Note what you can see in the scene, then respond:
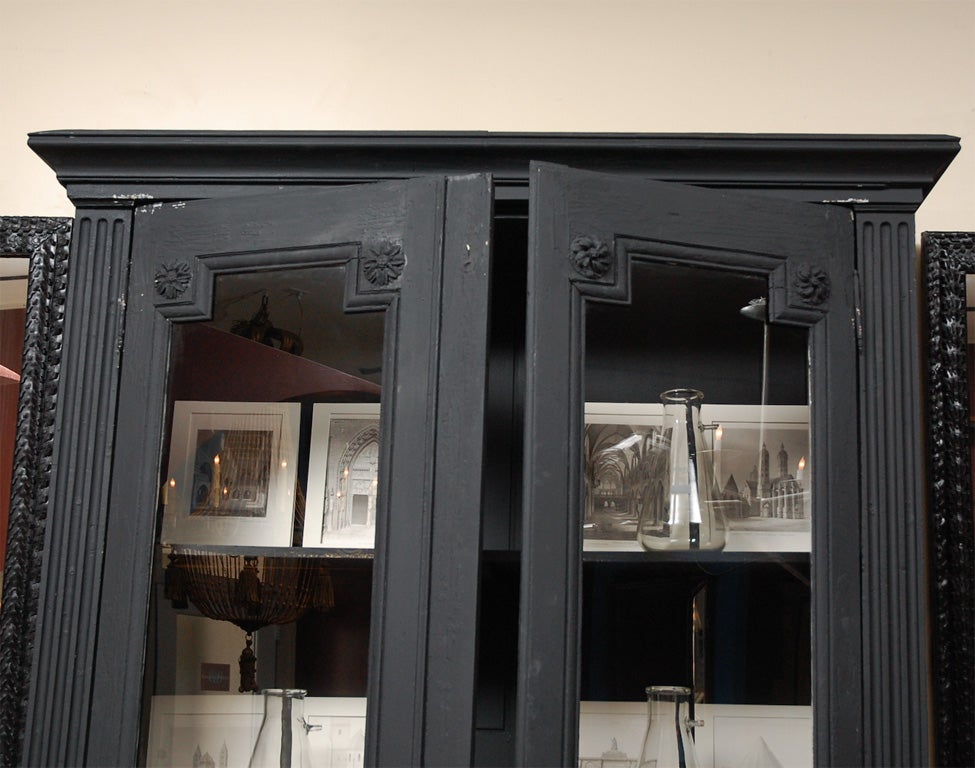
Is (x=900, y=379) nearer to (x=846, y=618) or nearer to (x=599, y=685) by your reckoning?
(x=846, y=618)

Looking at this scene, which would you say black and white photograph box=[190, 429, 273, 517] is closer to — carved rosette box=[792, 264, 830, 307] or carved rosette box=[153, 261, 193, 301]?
carved rosette box=[153, 261, 193, 301]

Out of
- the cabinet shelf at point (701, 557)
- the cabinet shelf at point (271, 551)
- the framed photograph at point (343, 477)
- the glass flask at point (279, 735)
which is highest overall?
the framed photograph at point (343, 477)

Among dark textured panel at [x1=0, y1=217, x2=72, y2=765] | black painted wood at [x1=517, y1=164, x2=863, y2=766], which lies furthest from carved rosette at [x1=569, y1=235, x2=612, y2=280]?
dark textured panel at [x1=0, y1=217, x2=72, y2=765]

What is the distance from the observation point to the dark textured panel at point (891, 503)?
1037mm

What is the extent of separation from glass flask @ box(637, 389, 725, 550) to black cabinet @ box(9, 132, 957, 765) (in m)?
0.02

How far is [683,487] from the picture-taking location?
112cm

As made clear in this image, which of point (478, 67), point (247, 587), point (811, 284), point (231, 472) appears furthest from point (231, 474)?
point (478, 67)

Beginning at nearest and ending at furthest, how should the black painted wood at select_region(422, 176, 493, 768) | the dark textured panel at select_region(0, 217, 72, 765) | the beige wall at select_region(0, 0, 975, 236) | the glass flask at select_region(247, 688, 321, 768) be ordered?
the black painted wood at select_region(422, 176, 493, 768) → the glass flask at select_region(247, 688, 321, 768) → the dark textured panel at select_region(0, 217, 72, 765) → the beige wall at select_region(0, 0, 975, 236)

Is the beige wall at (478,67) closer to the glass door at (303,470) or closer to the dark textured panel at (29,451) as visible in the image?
the dark textured panel at (29,451)

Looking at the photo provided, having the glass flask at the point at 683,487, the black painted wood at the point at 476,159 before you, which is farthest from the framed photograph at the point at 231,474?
the glass flask at the point at 683,487

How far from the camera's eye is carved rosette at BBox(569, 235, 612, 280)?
105 centimetres

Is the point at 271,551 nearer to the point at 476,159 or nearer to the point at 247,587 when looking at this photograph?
the point at 247,587

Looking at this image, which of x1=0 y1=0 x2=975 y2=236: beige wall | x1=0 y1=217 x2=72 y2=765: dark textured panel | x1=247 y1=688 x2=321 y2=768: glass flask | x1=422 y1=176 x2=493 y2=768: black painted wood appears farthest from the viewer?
x1=0 y1=0 x2=975 y2=236: beige wall

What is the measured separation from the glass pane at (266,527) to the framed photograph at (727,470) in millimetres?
208
